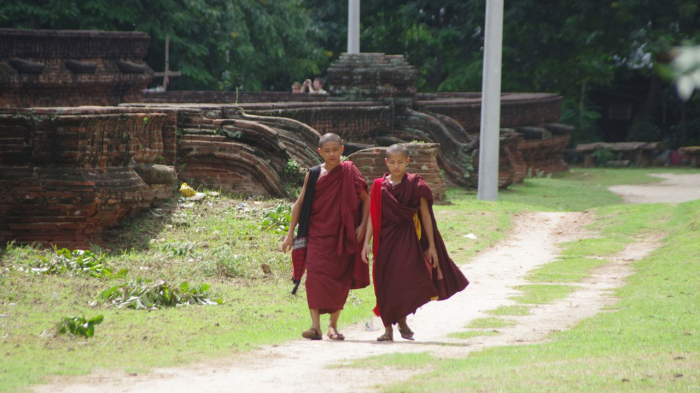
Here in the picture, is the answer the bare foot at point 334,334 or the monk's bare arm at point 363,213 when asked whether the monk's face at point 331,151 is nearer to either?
the monk's bare arm at point 363,213

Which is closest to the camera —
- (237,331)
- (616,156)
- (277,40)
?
(237,331)

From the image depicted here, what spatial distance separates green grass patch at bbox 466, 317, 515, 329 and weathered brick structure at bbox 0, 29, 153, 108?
995cm

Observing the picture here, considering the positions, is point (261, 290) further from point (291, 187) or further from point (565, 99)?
point (565, 99)

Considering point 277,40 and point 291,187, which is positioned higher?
point 277,40

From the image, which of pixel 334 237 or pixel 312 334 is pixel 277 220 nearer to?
pixel 334 237

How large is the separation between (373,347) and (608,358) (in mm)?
1582

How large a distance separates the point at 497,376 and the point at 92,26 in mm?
16701

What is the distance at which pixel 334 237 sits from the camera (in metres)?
6.83

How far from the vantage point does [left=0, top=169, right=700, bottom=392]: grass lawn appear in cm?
563

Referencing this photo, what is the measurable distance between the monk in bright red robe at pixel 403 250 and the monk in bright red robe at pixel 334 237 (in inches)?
4.2

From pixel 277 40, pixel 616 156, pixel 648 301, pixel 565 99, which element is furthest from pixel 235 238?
pixel 565 99

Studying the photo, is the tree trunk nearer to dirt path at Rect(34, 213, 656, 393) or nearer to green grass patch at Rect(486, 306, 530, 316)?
dirt path at Rect(34, 213, 656, 393)

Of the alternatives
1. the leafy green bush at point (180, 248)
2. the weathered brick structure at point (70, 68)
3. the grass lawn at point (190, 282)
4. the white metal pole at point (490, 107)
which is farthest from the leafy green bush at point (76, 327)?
the white metal pole at point (490, 107)

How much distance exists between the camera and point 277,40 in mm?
24703
